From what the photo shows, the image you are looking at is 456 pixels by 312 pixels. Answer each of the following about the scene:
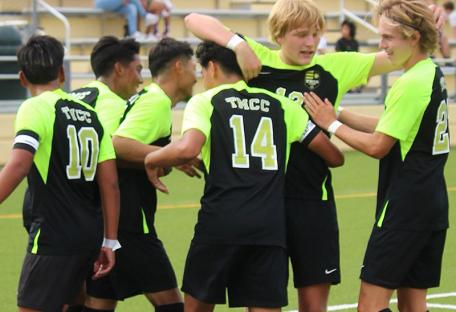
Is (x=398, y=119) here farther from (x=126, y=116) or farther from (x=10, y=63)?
(x=10, y=63)

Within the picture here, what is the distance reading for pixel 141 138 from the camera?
20.0ft

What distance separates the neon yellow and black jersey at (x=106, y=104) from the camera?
6.36 meters

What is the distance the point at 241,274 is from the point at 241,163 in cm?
56

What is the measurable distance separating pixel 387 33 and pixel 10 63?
12698mm

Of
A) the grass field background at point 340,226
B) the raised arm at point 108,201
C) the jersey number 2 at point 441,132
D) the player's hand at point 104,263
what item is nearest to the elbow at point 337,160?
the jersey number 2 at point 441,132

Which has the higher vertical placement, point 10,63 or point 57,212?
point 57,212

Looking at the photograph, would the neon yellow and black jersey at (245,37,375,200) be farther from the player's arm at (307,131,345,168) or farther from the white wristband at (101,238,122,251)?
the white wristband at (101,238,122,251)

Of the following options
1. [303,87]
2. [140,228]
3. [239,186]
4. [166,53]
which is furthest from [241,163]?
[166,53]

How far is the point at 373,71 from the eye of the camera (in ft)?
20.3

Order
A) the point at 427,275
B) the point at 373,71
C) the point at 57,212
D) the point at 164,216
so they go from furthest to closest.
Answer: the point at 164,216, the point at 373,71, the point at 427,275, the point at 57,212

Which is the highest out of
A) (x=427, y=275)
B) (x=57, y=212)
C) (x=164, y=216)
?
(x=57, y=212)

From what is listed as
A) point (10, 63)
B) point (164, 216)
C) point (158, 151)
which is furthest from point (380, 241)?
point (10, 63)

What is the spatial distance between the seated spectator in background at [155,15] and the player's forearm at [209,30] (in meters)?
15.0

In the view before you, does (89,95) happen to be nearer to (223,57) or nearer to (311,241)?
(223,57)
